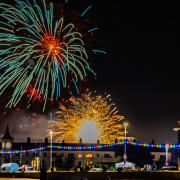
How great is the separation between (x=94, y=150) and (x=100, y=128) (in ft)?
271

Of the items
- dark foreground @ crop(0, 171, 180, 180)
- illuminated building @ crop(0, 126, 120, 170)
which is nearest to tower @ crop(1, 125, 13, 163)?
illuminated building @ crop(0, 126, 120, 170)

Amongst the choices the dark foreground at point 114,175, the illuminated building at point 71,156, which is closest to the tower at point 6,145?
the illuminated building at point 71,156

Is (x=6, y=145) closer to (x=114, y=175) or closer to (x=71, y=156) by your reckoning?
(x=71, y=156)

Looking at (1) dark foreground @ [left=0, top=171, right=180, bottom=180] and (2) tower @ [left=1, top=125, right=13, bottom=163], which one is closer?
(1) dark foreground @ [left=0, top=171, right=180, bottom=180]

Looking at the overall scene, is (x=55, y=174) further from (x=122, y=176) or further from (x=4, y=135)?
(x=4, y=135)

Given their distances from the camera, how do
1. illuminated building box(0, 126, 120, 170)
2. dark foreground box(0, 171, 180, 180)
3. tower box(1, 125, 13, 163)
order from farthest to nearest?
tower box(1, 125, 13, 163) < illuminated building box(0, 126, 120, 170) < dark foreground box(0, 171, 180, 180)

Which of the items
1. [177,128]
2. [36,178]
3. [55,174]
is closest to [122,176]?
[55,174]

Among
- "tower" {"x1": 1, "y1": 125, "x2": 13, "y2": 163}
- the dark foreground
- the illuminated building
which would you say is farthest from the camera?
"tower" {"x1": 1, "y1": 125, "x2": 13, "y2": 163}

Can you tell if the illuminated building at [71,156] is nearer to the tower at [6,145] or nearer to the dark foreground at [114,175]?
the tower at [6,145]

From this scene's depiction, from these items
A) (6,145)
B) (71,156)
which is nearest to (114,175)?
(71,156)

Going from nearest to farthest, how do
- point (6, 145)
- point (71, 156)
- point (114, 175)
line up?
point (114, 175) → point (71, 156) → point (6, 145)

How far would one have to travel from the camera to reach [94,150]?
6324 inches

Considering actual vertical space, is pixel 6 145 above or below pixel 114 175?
above

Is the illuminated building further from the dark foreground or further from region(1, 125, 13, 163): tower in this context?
the dark foreground
